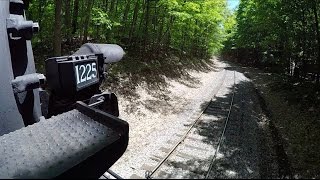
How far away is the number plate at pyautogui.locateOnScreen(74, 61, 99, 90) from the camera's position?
14.6ft

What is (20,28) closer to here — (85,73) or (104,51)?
(85,73)

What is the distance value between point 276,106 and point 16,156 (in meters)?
16.2

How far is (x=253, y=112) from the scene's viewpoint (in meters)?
15.5

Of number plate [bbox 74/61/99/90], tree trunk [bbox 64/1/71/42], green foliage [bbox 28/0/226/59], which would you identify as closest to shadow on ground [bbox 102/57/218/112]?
green foliage [bbox 28/0/226/59]

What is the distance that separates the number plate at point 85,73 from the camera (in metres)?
4.44

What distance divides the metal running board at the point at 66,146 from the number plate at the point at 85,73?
693mm

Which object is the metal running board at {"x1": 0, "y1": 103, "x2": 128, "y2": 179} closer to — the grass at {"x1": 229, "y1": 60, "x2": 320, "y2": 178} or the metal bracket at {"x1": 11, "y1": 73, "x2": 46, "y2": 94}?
the metal bracket at {"x1": 11, "y1": 73, "x2": 46, "y2": 94}

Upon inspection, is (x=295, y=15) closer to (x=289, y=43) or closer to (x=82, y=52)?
(x=289, y=43)

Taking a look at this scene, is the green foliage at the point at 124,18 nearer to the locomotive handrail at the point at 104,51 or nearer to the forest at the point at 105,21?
the forest at the point at 105,21

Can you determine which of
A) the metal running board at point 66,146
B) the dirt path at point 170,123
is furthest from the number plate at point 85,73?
the dirt path at point 170,123

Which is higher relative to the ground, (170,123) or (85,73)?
(85,73)

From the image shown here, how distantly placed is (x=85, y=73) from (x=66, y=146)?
1882 millimetres

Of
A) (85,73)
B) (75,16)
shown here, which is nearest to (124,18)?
(75,16)

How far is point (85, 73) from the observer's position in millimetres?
4676
